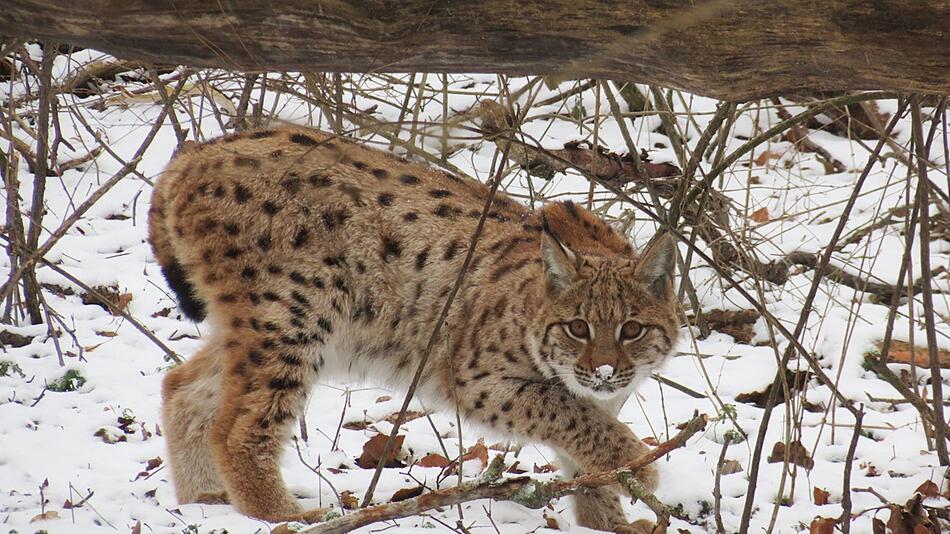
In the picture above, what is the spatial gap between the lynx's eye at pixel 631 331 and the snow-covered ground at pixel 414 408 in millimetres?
286

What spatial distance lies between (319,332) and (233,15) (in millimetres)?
2065

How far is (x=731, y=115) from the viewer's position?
478 centimetres

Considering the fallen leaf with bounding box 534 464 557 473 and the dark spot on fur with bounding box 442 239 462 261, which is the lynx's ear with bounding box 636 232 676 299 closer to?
the dark spot on fur with bounding box 442 239 462 261

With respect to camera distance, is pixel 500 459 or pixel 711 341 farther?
pixel 711 341

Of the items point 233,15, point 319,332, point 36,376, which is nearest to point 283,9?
point 233,15

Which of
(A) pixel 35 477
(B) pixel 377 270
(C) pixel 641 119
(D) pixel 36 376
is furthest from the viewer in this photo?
(C) pixel 641 119

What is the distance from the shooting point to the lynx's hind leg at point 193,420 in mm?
5262

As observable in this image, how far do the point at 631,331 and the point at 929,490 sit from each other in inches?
58.2

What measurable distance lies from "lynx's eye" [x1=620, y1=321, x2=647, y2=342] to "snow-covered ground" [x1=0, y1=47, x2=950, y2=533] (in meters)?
0.29

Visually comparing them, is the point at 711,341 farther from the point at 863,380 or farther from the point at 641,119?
the point at 641,119

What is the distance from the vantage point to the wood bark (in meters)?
3.13

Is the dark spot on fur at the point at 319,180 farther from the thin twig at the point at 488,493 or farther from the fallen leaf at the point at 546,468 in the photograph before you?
the thin twig at the point at 488,493

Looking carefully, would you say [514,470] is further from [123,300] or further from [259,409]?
[123,300]

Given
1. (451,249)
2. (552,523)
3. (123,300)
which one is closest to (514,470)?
(552,523)
